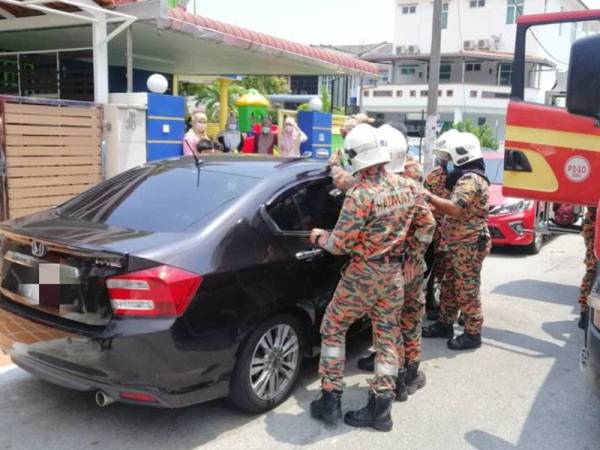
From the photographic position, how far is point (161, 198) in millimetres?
3646

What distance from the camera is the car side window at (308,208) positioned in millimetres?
3701

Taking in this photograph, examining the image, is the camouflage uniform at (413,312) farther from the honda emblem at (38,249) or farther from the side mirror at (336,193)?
the honda emblem at (38,249)

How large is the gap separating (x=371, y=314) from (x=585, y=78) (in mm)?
1767

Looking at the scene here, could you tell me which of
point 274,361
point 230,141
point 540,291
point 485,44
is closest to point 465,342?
point 274,361

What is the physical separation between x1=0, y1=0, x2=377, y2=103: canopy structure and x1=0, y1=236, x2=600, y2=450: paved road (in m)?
5.72

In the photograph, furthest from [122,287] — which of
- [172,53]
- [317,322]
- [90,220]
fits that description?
[172,53]

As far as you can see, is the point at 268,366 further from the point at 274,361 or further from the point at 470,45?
the point at 470,45

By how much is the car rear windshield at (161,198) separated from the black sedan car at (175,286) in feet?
0.04

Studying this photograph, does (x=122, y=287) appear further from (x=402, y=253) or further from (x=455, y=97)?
(x=455, y=97)

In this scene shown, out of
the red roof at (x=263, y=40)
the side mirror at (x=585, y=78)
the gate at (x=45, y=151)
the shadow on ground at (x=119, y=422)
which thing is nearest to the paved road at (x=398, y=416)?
the shadow on ground at (x=119, y=422)

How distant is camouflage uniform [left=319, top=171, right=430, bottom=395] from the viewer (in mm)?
3256

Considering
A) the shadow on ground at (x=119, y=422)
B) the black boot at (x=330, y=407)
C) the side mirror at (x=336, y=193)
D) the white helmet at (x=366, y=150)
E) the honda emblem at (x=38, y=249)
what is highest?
the white helmet at (x=366, y=150)

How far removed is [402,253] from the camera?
11.3 feet

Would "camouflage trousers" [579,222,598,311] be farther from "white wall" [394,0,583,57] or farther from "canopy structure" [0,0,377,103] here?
"white wall" [394,0,583,57]
